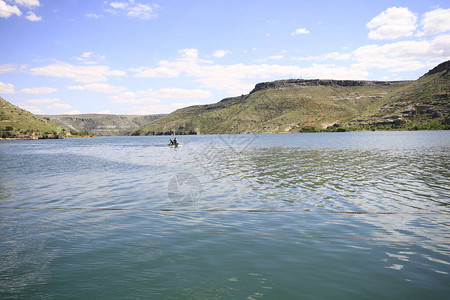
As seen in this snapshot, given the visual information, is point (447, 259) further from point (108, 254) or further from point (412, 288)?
point (108, 254)

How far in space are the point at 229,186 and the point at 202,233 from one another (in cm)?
1117

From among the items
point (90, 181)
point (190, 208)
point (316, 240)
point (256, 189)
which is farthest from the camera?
point (90, 181)

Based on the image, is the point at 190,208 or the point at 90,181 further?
the point at 90,181

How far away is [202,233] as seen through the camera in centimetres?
1310

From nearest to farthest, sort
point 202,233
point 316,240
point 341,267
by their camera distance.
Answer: point 341,267, point 316,240, point 202,233

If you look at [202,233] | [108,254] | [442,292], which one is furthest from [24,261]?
[442,292]

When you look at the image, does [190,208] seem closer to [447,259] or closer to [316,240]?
[316,240]

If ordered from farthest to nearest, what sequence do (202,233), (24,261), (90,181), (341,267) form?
(90,181)
(202,233)
(24,261)
(341,267)

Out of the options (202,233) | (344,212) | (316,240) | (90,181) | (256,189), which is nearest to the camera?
(316,240)

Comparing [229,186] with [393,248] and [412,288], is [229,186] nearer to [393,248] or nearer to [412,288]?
[393,248]

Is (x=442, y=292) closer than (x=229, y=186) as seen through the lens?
Yes

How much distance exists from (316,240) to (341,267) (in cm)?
252

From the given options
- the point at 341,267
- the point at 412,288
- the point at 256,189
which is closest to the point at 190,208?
the point at 256,189

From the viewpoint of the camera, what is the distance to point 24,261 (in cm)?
1044
